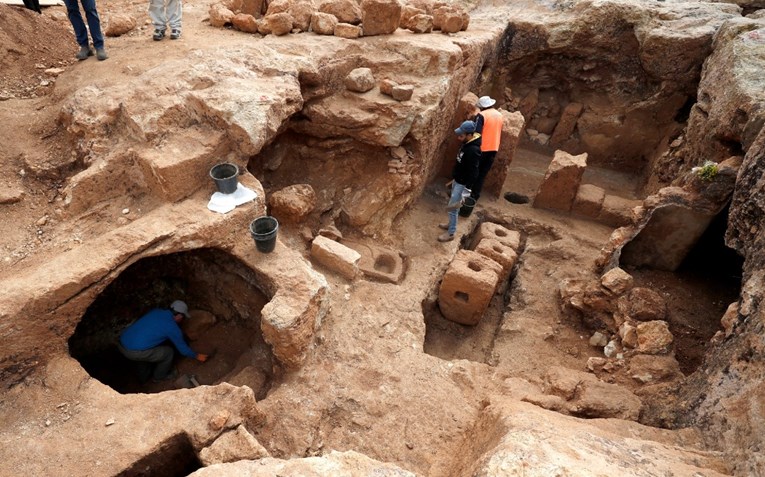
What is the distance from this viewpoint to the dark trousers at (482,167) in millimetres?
6230

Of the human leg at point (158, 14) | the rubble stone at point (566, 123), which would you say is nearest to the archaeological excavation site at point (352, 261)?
the human leg at point (158, 14)

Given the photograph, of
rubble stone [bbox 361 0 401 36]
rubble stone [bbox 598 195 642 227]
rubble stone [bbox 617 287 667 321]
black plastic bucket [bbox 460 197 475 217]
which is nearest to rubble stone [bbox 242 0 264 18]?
rubble stone [bbox 361 0 401 36]

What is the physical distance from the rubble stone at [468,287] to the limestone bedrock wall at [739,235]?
2124 millimetres

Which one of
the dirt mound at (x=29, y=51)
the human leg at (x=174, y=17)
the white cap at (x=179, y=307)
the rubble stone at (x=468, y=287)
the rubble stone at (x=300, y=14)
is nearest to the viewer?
the white cap at (x=179, y=307)

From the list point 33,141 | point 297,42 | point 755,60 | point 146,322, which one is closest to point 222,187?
point 146,322

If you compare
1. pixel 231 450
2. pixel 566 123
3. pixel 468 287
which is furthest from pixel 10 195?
pixel 566 123

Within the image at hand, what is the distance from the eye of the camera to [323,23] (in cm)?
602

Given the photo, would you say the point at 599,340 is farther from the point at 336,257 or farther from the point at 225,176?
the point at 225,176

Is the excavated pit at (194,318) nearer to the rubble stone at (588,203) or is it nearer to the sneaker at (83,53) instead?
the sneaker at (83,53)

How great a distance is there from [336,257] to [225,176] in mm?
1446

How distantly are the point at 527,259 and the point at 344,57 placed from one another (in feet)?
12.6

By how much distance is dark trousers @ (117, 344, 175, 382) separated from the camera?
4.40 m

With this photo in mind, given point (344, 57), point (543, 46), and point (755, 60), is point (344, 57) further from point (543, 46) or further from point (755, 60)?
point (755, 60)

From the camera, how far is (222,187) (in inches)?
162
